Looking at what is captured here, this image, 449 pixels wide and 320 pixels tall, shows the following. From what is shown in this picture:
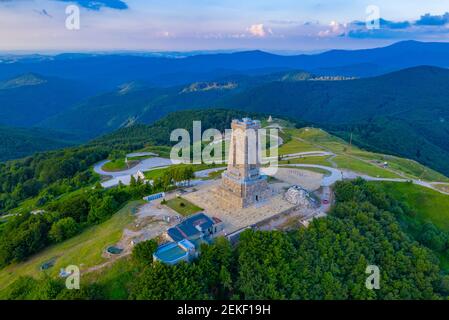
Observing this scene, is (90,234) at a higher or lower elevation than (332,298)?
higher

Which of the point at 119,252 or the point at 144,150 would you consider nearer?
the point at 119,252

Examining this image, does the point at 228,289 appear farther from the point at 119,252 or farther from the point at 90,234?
the point at 90,234

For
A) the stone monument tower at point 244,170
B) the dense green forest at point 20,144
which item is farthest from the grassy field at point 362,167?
the dense green forest at point 20,144

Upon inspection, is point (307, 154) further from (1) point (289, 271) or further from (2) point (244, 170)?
(1) point (289, 271)

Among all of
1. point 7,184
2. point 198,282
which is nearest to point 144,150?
point 7,184

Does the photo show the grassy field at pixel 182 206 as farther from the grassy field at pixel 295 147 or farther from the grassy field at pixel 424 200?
the grassy field at pixel 295 147

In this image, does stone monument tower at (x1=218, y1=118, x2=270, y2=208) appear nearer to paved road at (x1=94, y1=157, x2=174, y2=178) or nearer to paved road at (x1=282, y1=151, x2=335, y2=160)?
Result: paved road at (x1=282, y1=151, x2=335, y2=160)

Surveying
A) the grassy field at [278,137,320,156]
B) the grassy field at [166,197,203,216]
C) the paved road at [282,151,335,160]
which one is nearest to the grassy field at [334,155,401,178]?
the paved road at [282,151,335,160]

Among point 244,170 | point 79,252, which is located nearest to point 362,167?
point 244,170
